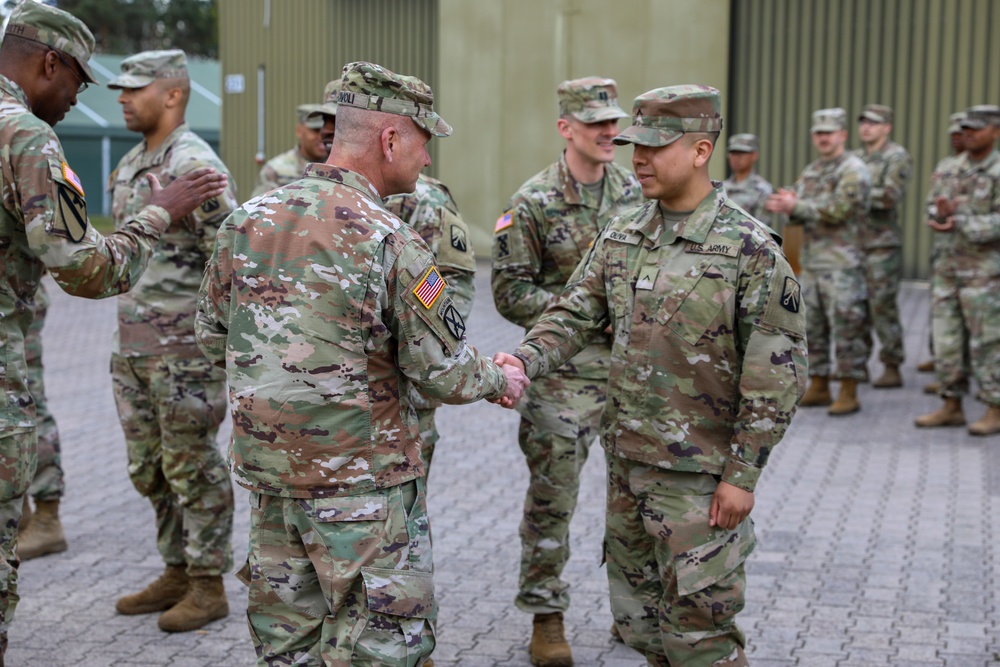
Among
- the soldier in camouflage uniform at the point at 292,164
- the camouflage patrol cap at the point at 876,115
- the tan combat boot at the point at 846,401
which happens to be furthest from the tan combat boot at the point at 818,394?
the soldier in camouflage uniform at the point at 292,164

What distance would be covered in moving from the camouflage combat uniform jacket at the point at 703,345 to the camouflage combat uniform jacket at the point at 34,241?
1454 millimetres

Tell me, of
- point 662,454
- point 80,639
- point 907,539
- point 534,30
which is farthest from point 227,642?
point 534,30

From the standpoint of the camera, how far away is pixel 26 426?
406 cm

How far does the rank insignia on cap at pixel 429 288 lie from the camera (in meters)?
3.37

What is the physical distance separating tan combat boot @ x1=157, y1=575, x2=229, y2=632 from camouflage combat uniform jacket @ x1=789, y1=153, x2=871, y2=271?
602 centimetres

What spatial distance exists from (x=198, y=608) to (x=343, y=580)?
7.14 feet

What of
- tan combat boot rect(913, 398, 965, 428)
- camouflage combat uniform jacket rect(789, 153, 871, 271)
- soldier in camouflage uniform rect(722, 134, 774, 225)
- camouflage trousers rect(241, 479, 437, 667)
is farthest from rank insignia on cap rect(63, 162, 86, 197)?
soldier in camouflage uniform rect(722, 134, 774, 225)

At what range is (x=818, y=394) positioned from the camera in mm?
→ 10250

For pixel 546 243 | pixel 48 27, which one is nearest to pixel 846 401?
pixel 546 243

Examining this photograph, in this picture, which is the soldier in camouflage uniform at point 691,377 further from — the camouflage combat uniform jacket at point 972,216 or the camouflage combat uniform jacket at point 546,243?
the camouflage combat uniform jacket at point 972,216

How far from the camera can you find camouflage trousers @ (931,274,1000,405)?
9.10 metres

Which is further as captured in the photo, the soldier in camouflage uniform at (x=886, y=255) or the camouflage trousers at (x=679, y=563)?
the soldier in camouflage uniform at (x=886, y=255)

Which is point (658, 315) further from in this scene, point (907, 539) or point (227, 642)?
point (907, 539)

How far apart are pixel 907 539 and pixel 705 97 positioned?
3.55 metres
